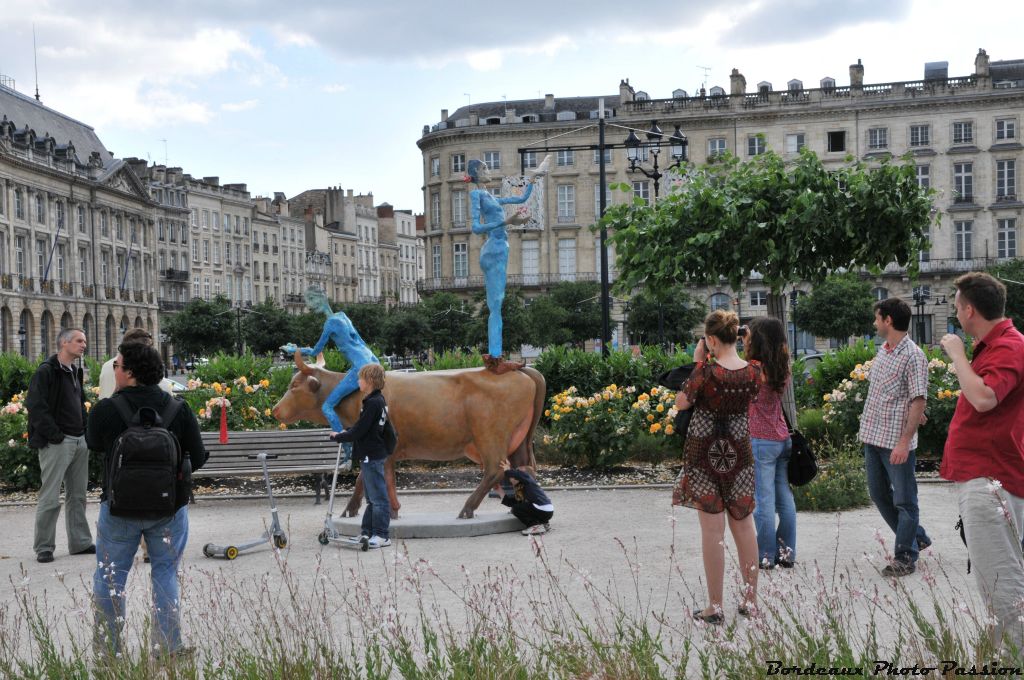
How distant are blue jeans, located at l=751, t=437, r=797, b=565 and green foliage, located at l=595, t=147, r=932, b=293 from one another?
17.8ft

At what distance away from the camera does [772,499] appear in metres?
7.66

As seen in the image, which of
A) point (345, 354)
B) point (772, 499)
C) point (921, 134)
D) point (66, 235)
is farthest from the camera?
point (66, 235)

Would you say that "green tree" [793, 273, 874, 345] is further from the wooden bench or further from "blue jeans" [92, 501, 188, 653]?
"blue jeans" [92, 501, 188, 653]

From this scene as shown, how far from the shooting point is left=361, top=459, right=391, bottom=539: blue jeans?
9219 mm

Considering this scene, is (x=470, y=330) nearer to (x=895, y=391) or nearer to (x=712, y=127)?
(x=712, y=127)

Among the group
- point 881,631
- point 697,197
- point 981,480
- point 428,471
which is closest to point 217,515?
point 428,471

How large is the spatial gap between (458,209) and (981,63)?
34.8 m

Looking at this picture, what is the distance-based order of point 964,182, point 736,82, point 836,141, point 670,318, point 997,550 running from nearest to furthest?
point 997,550, point 670,318, point 964,182, point 836,141, point 736,82

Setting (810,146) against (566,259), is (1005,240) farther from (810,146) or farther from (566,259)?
(566,259)

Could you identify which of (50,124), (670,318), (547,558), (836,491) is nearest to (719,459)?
(547,558)

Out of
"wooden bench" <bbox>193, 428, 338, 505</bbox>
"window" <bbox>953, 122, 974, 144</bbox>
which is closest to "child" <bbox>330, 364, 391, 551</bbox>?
"wooden bench" <bbox>193, 428, 338, 505</bbox>

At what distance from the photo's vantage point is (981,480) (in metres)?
5.14

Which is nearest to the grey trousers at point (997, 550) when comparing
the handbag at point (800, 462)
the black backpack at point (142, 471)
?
the handbag at point (800, 462)

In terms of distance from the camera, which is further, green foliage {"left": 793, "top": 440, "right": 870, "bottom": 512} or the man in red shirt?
green foliage {"left": 793, "top": 440, "right": 870, "bottom": 512}
